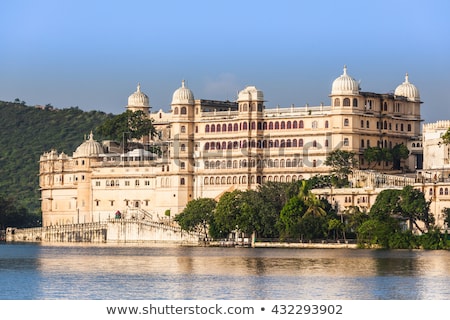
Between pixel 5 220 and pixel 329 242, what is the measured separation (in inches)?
1843

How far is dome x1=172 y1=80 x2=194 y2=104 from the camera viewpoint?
149625 millimetres

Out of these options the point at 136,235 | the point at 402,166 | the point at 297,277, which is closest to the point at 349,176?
the point at 402,166

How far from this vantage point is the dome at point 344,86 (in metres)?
140

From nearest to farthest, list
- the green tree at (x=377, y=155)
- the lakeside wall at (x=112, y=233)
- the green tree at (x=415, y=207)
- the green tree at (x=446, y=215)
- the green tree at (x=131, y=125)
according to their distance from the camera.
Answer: the green tree at (x=446, y=215)
the green tree at (x=415, y=207)
the lakeside wall at (x=112, y=233)
the green tree at (x=377, y=155)
the green tree at (x=131, y=125)

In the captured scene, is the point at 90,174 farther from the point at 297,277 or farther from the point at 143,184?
the point at 297,277

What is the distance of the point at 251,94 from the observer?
5738 inches

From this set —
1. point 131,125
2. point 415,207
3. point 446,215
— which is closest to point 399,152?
point 446,215

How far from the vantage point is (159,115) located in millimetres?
164000

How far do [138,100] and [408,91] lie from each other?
29711 millimetres

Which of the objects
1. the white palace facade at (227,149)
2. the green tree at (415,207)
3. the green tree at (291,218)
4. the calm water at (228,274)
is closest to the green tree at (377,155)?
the white palace facade at (227,149)

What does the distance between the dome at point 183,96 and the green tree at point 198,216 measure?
54.3 feet

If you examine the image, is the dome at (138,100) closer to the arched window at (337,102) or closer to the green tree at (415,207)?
the arched window at (337,102)

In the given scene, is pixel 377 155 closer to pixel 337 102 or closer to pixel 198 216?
pixel 337 102

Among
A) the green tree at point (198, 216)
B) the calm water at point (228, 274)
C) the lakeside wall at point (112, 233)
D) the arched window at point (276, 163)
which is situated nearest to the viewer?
the calm water at point (228, 274)
